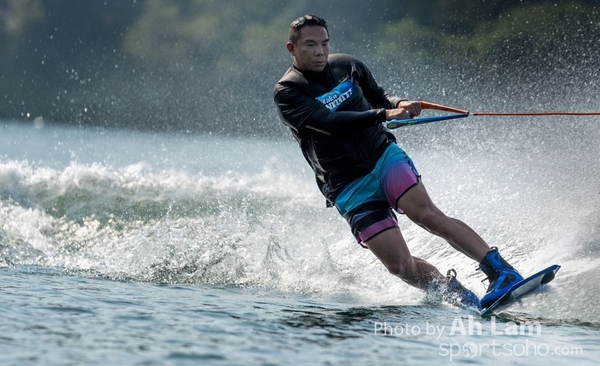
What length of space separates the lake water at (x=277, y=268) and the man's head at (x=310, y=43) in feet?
4.96

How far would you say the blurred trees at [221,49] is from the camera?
129ft

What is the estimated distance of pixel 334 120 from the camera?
6453 mm

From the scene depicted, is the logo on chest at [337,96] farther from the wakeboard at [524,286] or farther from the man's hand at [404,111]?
the wakeboard at [524,286]

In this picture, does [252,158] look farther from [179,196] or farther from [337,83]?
[337,83]

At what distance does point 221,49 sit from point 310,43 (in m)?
44.0

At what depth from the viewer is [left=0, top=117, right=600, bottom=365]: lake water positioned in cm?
522

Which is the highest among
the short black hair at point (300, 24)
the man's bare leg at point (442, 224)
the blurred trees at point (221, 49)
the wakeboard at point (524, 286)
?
the blurred trees at point (221, 49)

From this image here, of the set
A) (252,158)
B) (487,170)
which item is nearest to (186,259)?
(487,170)

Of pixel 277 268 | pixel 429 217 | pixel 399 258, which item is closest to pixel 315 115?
pixel 429 217

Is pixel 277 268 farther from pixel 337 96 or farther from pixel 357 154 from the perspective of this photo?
pixel 337 96

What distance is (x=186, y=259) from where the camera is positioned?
822cm

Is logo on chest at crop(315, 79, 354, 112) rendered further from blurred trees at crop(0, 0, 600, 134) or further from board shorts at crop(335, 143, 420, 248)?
blurred trees at crop(0, 0, 600, 134)

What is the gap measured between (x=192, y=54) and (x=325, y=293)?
152ft

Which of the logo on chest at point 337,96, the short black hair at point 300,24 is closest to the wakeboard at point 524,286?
the logo on chest at point 337,96
